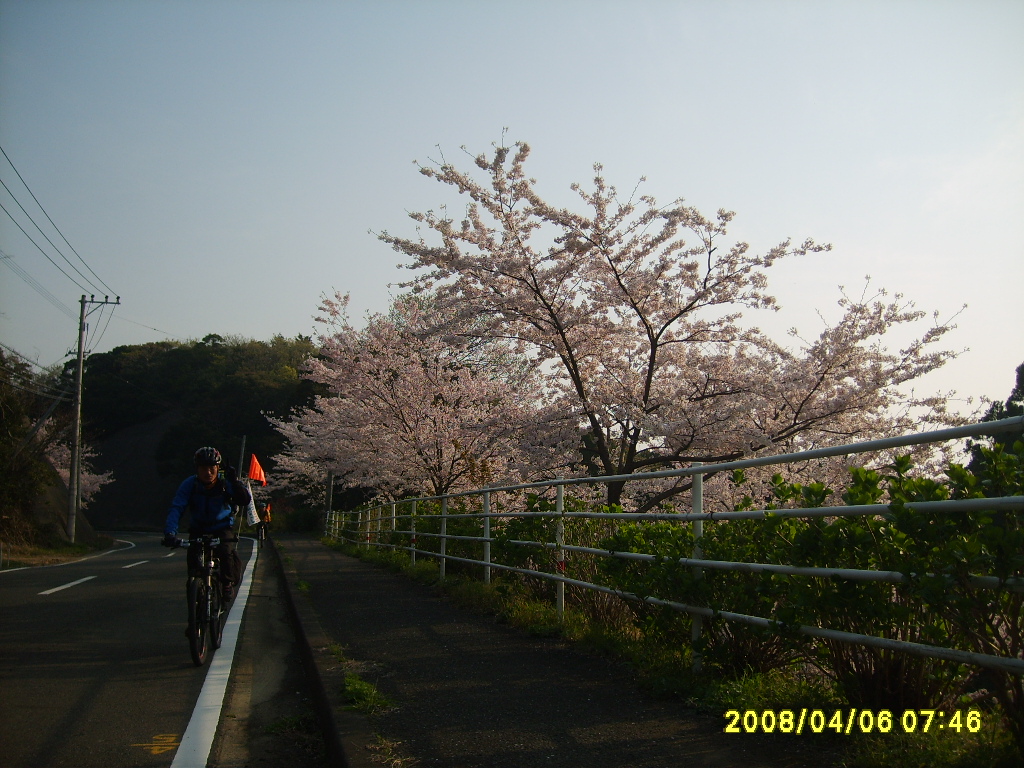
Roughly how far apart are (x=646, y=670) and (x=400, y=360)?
1645cm

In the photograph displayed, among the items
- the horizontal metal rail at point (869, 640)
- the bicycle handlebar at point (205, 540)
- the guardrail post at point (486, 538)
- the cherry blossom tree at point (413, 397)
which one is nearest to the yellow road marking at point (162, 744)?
the bicycle handlebar at point (205, 540)

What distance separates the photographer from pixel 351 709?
4.21 m

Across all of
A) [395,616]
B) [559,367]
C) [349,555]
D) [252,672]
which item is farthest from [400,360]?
[252,672]

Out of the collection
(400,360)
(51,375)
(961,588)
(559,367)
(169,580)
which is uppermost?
(51,375)

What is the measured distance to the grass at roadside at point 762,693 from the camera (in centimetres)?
280

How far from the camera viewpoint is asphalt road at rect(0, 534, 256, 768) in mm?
3928

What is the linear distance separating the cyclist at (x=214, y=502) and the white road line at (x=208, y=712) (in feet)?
2.34

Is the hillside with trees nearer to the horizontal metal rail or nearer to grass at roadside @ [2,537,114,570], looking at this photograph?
grass at roadside @ [2,537,114,570]

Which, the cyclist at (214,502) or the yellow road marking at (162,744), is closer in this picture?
the yellow road marking at (162,744)

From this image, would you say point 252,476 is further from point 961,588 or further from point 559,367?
point 961,588

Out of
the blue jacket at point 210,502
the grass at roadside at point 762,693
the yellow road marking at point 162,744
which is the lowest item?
the yellow road marking at point 162,744

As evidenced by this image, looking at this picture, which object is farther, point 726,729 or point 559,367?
point 559,367

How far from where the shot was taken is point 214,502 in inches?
259

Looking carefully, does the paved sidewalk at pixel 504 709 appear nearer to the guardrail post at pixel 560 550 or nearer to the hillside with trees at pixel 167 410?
the guardrail post at pixel 560 550
